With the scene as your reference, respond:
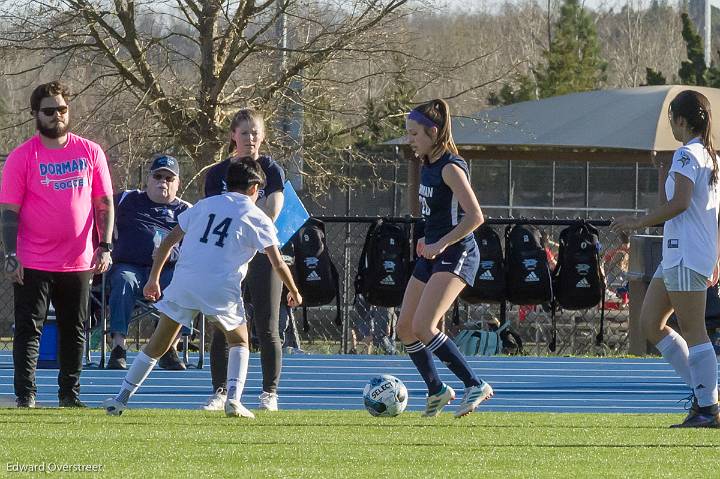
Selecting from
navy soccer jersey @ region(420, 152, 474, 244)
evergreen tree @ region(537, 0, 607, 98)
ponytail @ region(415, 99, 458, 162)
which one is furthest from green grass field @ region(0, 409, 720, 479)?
evergreen tree @ region(537, 0, 607, 98)

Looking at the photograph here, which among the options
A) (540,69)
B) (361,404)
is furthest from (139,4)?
(540,69)

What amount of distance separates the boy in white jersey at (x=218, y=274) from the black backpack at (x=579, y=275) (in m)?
6.54

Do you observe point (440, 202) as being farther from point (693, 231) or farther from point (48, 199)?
point (48, 199)

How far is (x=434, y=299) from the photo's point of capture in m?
7.57

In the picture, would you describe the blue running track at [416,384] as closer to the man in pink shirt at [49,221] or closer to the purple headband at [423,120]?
the man in pink shirt at [49,221]

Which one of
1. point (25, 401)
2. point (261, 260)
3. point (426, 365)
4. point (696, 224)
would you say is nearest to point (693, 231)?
point (696, 224)

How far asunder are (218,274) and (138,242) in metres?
4.07

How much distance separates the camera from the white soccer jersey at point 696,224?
282 inches

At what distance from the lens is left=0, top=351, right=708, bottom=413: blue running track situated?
31.0 feet

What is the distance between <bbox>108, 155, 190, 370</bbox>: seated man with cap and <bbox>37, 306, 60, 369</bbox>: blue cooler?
0.47 m

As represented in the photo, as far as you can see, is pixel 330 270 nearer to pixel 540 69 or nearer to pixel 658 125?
pixel 658 125

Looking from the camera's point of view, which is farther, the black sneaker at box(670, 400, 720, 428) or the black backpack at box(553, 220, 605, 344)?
the black backpack at box(553, 220, 605, 344)

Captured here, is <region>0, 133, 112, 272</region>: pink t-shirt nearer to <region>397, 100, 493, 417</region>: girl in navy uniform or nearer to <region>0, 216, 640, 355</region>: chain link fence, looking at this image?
<region>397, 100, 493, 417</region>: girl in navy uniform

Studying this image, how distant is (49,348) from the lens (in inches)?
439
